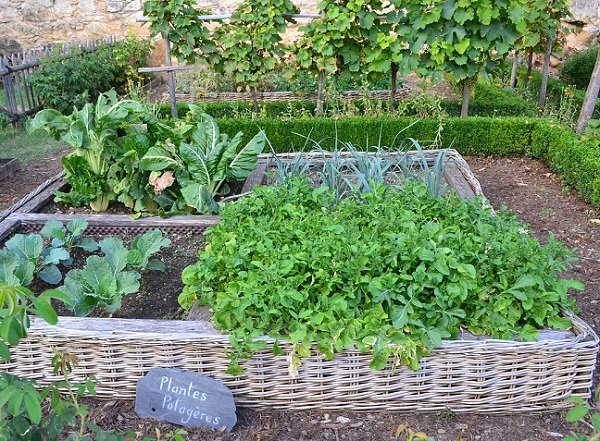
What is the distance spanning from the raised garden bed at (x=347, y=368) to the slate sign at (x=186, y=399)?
64 mm

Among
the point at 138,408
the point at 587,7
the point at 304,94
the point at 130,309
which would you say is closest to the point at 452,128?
the point at 304,94

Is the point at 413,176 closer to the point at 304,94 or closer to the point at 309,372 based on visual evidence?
the point at 309,372

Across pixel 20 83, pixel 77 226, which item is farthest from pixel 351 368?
pixel 20 83

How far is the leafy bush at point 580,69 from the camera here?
914cm

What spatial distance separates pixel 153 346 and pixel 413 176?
217 cm

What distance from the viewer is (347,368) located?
92.8 inches

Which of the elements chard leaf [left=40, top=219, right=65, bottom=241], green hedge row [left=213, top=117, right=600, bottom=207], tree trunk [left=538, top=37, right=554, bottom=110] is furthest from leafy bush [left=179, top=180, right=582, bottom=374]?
tree trunk [left=538, top=37, right=554, bottom=110]

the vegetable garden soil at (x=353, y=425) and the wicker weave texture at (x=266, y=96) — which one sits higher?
the wicker weave texture at (x=266, y=96)

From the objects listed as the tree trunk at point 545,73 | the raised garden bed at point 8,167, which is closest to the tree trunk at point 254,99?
the raised garden bed at point 8,167

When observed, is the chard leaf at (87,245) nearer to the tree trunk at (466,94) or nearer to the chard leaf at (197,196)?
the chard leaf at (197,196)

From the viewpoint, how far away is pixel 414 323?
2215mm

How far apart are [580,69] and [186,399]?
896 cm

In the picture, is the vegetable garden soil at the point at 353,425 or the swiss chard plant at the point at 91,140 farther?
the swiss chard plant at the point at 91,140

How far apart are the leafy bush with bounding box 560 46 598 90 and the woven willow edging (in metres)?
7.94
